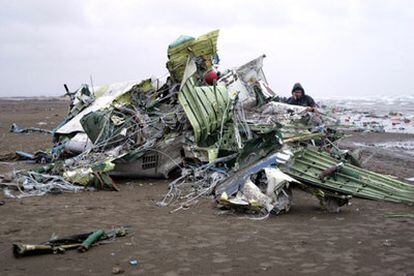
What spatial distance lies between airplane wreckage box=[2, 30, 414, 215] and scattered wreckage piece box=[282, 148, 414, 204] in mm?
16

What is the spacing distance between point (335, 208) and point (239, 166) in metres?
1.97

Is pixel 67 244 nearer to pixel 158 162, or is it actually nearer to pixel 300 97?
pixel 158 162

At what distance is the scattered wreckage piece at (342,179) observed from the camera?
6.70 metres

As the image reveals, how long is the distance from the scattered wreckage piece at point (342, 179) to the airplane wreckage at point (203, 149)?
0.05 ft

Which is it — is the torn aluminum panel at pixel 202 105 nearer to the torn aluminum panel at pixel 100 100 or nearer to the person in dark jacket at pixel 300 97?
the torn aluminum panel at pixel 100 100

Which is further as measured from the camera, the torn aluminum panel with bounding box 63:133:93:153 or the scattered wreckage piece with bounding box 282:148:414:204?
the torn aluminum panel with bounding box 63:133:93:153

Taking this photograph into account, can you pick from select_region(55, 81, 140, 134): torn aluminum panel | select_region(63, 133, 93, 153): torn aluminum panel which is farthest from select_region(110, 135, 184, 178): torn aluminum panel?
select_region(55, 81, 140, 134): torn aluminum panel

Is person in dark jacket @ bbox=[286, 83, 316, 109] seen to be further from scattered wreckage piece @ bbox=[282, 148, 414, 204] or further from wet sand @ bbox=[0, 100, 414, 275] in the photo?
wet sand @ bbox=[0, 100, 414, 275]

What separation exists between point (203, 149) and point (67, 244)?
14.2 ft

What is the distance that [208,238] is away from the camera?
18.2ft

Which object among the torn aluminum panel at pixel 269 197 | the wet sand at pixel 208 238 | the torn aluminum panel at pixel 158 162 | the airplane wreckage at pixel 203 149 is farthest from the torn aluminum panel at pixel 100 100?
the torn aluminum panel at pixel 269 197

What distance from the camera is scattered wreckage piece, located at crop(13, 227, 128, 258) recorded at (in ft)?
16.0

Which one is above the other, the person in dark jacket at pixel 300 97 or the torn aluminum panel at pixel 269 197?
the person in dark jacket at pixel 300 97

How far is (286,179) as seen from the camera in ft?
21.0
